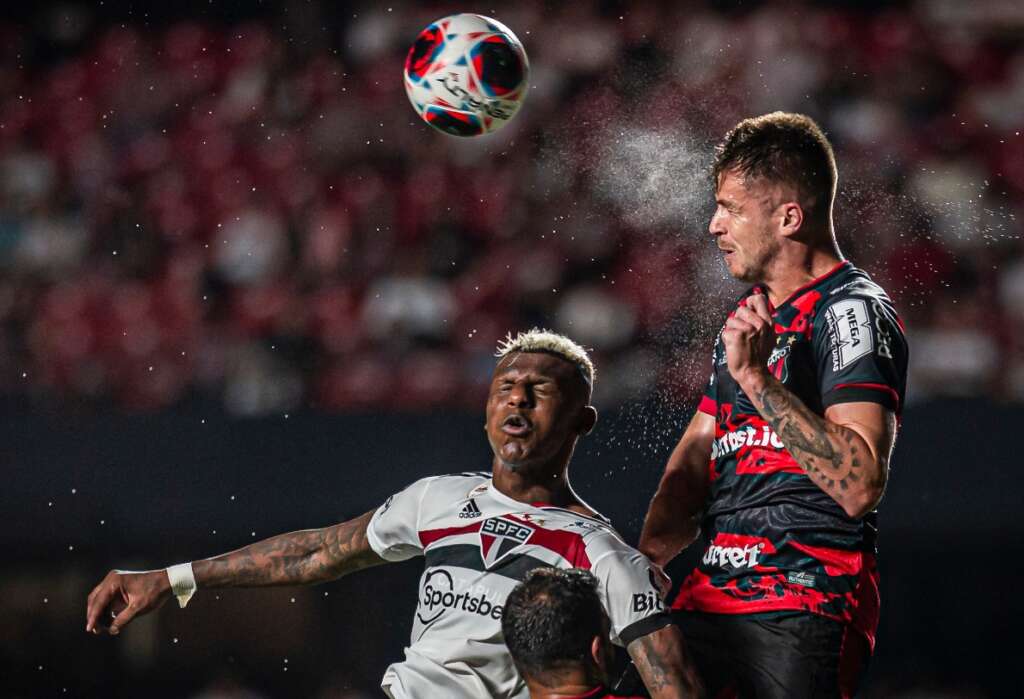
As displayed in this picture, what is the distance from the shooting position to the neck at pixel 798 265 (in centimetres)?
361

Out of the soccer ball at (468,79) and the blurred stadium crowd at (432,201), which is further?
the blurred stadium crowd at (432,201)

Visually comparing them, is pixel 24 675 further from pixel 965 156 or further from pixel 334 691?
pixel 965 156

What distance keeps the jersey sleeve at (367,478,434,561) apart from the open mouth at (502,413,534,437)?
1.22 feet

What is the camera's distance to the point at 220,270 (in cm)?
936

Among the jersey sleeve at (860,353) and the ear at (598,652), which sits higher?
the jersey sleeve at (860,353)

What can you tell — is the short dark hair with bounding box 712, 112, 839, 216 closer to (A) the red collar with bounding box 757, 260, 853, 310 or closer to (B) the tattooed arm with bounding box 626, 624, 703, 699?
(A) the red collar with bounding box 757, 260, 853, 310

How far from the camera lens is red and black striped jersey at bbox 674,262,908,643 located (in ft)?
11.0

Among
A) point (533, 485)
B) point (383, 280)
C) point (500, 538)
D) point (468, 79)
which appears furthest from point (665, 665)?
point (383, 280)

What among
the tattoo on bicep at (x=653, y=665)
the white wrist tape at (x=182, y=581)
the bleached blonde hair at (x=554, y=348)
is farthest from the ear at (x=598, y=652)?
the white wrist tape at (x=182, y=581)

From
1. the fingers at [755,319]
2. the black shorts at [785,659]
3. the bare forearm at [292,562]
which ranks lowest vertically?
the black shorts at [785,659]

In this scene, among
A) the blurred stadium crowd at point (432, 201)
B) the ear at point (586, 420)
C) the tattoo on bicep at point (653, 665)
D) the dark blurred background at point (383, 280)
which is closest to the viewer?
the tattoo on bicep at point (653, 665)

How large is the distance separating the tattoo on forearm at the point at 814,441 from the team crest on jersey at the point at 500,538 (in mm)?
995

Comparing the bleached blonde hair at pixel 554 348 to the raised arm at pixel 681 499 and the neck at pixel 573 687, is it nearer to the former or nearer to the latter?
the raised arm at pixel 681 499

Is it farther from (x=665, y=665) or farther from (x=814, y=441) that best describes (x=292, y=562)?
(x=814, y=441)
